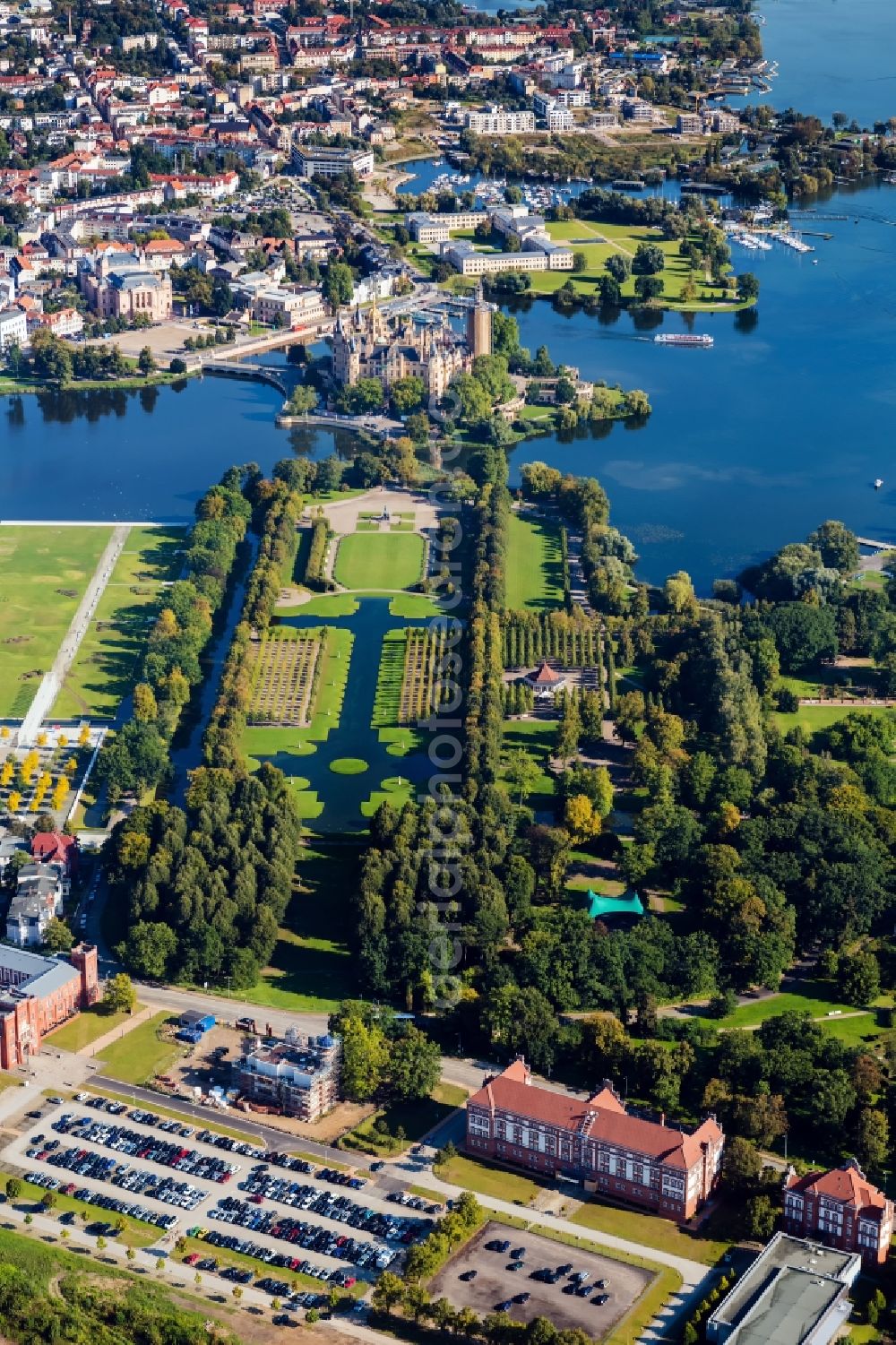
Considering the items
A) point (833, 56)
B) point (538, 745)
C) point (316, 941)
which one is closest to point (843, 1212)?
point (316, 941)

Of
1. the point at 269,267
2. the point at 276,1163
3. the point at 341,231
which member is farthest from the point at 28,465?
the point at 276,1163

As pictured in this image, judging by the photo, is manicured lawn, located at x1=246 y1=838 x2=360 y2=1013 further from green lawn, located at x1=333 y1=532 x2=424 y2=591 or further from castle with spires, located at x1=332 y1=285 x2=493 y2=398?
castle with spires, located at x1=332 y1=285 x2=493 y2=398

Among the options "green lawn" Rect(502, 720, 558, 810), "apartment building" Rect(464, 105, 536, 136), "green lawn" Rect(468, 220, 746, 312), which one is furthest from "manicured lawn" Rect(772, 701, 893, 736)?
"apartment building" Rect(464, 105, 536, 136)

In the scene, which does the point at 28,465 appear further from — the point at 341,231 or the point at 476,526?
the point at 341,231

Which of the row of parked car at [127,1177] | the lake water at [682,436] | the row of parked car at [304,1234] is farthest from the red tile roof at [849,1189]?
the lake water at [682,436]

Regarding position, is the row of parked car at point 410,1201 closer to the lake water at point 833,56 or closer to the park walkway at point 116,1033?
the park walkway at point 116,1033

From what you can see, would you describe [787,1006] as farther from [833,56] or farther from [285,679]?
[833,56]
